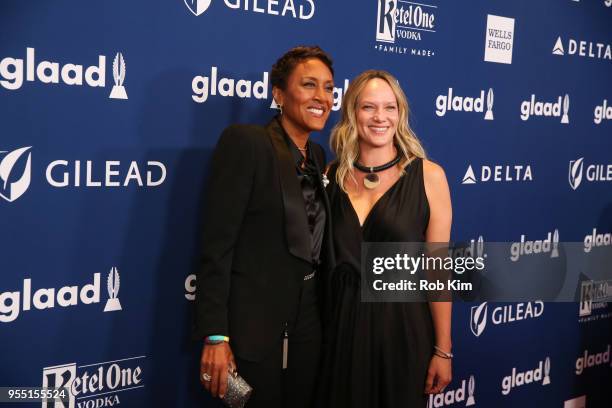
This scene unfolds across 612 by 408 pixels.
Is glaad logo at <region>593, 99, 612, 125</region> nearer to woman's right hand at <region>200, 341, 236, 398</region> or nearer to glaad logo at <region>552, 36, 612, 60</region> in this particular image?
glaad logo at <region>552, 36, 612, 60</region>

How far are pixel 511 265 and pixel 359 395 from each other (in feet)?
5.21

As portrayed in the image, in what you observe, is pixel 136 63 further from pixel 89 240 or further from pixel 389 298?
pixel 389 298

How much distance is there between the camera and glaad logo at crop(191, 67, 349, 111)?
2.40 m

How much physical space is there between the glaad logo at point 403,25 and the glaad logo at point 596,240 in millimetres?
1548

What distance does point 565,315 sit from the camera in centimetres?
385

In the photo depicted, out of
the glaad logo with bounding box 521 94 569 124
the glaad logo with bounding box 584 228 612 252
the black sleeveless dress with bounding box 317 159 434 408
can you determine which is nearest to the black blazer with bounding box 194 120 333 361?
the black sleeveless dress with bounding box 317 159 434 408

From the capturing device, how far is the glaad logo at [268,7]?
2.36 m

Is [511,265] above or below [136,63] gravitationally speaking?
below

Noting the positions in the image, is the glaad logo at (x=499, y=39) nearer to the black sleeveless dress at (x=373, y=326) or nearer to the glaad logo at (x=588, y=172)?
the glaad logo at (x=588, y=172)

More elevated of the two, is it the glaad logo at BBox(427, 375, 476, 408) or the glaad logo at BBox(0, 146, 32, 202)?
the glaad logo at BBox(0, 146, 32, 202)

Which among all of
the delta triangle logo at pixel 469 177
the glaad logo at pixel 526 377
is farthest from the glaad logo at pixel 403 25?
the glaad logo at pixel 526 377

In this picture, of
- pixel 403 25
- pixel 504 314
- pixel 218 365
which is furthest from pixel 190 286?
pixel 504 314

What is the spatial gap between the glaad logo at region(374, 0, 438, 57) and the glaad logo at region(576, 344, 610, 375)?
81.0 inches

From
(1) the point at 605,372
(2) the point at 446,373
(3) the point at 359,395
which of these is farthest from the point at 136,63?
(1) the point at 605,372
